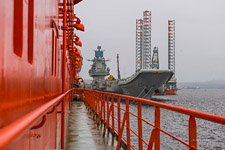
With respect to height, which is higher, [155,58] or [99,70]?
[155,58]

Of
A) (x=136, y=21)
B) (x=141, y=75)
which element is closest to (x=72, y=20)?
(x=141, y=75)

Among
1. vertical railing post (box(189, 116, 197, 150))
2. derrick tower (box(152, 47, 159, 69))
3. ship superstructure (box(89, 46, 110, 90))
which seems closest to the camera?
vertical railing post (box(189, 116, 197, 150))

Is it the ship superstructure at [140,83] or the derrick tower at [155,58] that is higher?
the derrick tower at [155,58]

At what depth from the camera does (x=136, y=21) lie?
96.2 m

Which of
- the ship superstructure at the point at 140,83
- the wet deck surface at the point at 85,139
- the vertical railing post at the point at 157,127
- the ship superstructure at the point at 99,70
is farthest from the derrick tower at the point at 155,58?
the vertical railing post at the point at 157,127

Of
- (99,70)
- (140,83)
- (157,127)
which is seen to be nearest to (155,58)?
(99,70)

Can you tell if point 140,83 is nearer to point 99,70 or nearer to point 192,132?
point 99,70

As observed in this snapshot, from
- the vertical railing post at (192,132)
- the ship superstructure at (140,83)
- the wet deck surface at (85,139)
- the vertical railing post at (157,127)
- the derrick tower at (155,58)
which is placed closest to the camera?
the vertical railing post at (192,132)

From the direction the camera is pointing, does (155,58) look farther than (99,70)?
Yes

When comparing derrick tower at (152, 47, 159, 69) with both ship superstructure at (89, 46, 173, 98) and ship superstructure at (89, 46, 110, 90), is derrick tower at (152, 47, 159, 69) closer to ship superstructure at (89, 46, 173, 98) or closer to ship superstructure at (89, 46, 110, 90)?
ship superstructure at (89, 46, 110, 90)

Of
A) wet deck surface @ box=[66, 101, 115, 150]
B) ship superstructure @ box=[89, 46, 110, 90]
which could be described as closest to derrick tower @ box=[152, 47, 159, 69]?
ship superstructure @ box=[89, 46, 110, 90]

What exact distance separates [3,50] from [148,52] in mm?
99727

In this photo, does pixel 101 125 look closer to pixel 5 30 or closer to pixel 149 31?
pixel 5 30

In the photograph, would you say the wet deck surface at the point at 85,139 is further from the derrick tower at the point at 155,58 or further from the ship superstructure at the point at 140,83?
the derrick tower at the point at 155,58
